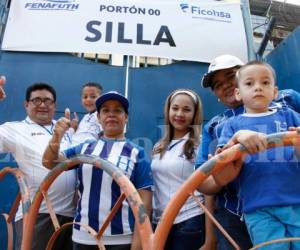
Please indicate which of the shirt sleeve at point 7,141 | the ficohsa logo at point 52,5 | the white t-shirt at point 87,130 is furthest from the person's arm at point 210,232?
the ficohsa logo at point 52,5

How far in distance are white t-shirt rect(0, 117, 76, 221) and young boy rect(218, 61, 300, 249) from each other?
1.26 meters

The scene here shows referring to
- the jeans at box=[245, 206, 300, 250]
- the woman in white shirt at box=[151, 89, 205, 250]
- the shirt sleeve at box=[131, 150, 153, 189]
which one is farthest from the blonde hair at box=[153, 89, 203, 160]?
the jeans at box=[245, 206, 300, 250]

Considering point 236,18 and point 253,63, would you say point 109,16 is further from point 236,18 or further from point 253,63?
point 253,63

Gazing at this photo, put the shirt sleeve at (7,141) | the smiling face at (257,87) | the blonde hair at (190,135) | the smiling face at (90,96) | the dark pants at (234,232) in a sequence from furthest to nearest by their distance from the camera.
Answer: the smiling face at (90,96) → the shirt sleeve at (7,141) → the blonde hair at (190,135) → the dark pants at (234,232) → the smiling face at (257,87)

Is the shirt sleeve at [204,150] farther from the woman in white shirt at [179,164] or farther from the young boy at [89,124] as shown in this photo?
the young boy at [89,124]

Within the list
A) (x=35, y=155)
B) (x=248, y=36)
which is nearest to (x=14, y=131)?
(x=35, y=155)

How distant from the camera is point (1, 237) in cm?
342

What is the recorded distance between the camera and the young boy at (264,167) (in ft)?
4.19

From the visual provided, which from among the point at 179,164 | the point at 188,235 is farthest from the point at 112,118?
the point at 188,235

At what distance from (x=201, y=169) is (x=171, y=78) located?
3.00m

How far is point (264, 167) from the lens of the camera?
1.38 meters

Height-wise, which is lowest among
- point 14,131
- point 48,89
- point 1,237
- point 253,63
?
point 1,237

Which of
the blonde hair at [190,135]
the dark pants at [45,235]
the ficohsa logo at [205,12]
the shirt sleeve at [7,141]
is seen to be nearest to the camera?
the blonde hair at [190,135]

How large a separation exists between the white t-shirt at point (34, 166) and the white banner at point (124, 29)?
5.32 feet
